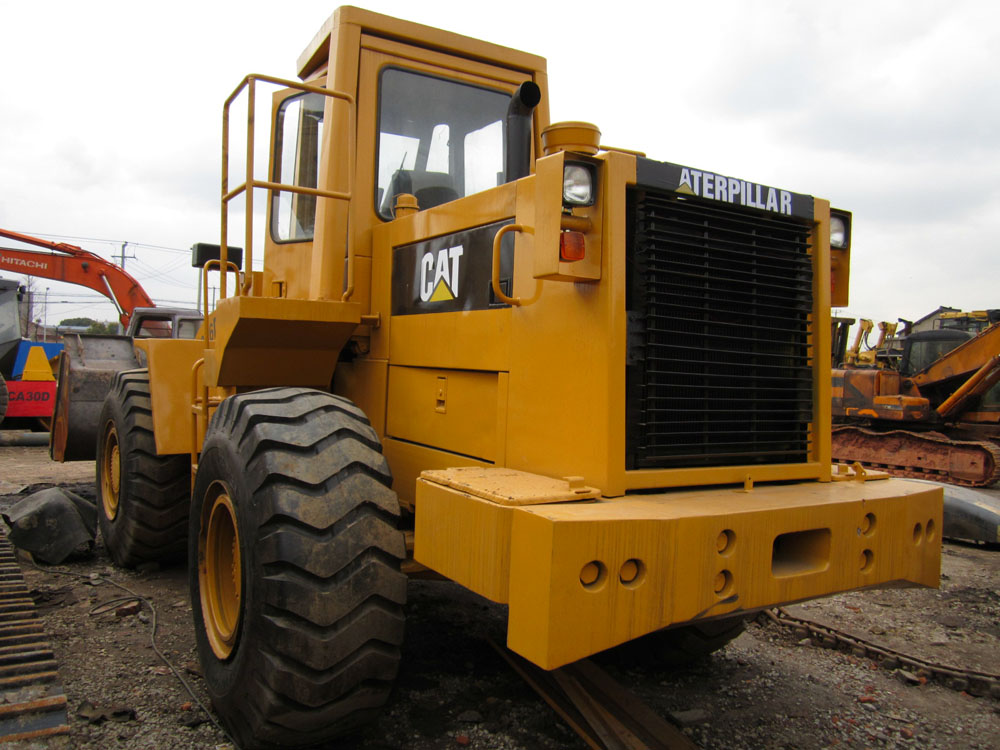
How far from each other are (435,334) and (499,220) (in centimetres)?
69

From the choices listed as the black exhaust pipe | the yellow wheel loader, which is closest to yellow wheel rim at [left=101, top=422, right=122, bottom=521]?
the yellow wheel loader

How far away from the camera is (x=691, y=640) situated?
4.05m

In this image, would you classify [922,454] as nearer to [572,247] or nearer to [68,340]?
[572,247]

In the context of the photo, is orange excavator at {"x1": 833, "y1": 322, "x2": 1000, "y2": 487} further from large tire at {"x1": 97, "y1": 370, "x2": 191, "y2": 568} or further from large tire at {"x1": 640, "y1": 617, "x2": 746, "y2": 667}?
large tire at {"x1": 97, "y1": 370, "x2": 191, "y2": 568}

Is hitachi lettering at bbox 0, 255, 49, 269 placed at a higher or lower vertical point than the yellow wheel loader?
higher

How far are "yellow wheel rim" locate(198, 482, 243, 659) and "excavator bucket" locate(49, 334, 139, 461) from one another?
12.5 ft

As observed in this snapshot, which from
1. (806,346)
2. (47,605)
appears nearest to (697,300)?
(806,346)

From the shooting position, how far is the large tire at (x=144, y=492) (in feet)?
17.4

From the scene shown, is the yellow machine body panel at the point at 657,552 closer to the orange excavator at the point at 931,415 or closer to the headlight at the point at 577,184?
Answer: the headlight at the point at 577,184

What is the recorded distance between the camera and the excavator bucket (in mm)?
7527

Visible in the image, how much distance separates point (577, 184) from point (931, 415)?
12350 millimetres

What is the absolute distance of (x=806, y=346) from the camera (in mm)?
3498

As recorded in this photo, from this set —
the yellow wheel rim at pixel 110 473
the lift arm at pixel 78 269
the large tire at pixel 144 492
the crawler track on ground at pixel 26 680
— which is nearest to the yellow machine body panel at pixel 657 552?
the crawler track on ground at pixel 26 680

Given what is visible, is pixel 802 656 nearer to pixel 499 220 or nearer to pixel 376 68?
pixel 499 220
